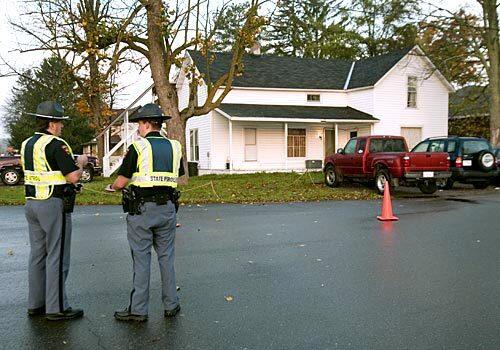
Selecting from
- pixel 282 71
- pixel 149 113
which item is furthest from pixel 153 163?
pixel 282 71

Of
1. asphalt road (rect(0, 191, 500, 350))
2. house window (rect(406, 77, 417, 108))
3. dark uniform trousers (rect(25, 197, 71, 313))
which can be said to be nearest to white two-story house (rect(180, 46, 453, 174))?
house window (rect(406, 77, 417, 108))

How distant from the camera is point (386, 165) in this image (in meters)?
17.0

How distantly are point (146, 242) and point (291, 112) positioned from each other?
24267mm

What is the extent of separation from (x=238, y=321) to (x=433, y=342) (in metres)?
1.69

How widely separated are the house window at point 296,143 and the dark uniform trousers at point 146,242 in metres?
24.8

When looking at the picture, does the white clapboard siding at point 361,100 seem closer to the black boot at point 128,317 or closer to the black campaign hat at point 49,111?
the black campaign hat at point 49,111

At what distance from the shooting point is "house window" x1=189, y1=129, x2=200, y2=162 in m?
30.4

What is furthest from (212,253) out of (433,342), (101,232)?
(433,342)

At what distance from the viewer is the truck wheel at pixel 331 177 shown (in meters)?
19.5

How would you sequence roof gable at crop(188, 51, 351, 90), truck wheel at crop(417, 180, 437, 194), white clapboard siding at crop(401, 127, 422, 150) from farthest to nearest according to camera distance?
white clapboard siding at crop(401, 127, 422, 150), roof gable at crop(188, 51, 351, 90), truck wheel at crop(417, 180, 437, 194)

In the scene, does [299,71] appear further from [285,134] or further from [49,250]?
[49,250]

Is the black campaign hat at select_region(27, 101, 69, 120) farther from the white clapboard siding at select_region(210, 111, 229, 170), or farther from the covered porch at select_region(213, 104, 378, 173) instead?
the white clapboard siding at select_region(210, 111, 229, 170)

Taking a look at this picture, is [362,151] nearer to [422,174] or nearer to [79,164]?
[422,174]

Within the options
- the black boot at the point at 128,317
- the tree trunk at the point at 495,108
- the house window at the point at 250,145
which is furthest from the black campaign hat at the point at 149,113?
the tree trunk at the point at 495,108
